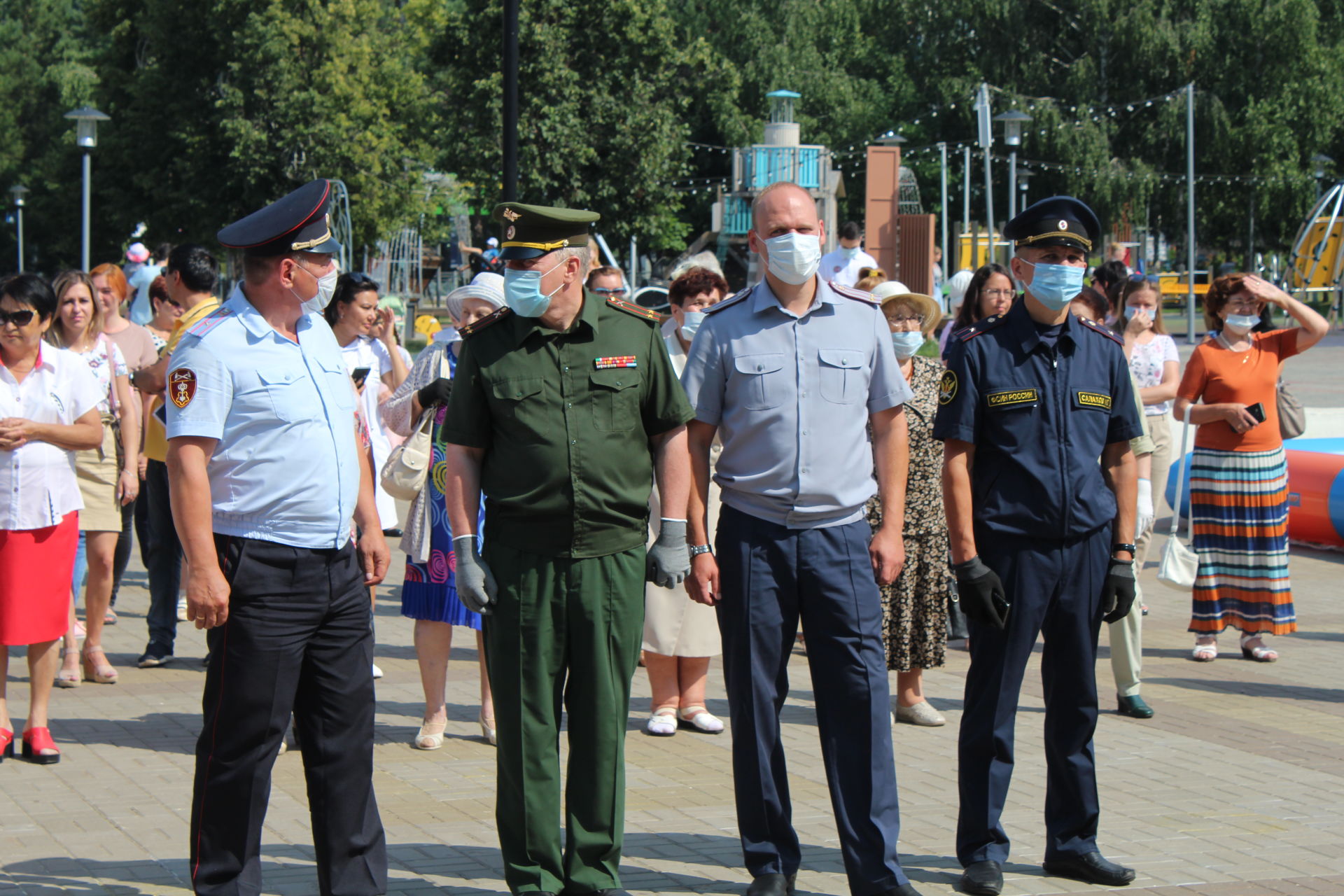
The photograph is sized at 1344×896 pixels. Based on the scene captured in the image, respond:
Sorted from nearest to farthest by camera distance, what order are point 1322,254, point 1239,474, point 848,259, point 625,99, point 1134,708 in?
point 1134,708, point 1239,474, point 848,259, point 1322,254, point 625,99

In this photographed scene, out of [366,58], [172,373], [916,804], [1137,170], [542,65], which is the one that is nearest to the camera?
[172,373]

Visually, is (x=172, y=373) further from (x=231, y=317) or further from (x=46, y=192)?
(x=46, y=192)

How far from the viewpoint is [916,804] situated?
223 inches

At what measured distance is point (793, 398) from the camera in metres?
4.57

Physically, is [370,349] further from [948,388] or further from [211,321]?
[948,388]

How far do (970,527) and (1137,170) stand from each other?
43.2m

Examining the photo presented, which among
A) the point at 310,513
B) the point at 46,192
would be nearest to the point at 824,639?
the point at 310,513

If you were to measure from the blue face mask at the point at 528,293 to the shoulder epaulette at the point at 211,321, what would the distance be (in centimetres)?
77

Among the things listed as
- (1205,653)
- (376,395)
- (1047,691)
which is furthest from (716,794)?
(376,395)

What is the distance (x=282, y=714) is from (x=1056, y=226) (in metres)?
2.78

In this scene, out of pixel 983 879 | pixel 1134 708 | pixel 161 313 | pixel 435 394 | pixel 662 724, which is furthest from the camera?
pixel 161 313

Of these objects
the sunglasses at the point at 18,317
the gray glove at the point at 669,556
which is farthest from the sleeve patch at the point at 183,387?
the sunglasses at the point at 18,317

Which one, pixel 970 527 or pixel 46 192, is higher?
pixel 46 192

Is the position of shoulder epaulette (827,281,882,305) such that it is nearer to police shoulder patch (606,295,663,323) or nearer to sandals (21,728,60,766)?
→ police shoulder patch (606,295,663,323)
